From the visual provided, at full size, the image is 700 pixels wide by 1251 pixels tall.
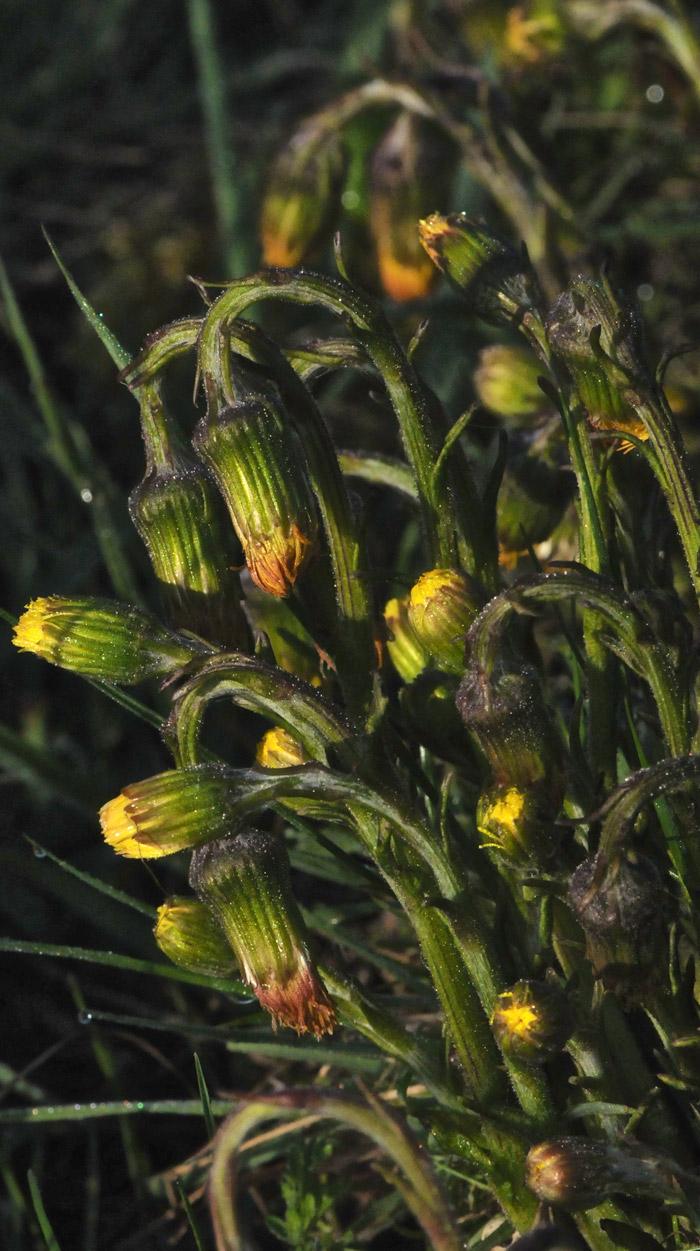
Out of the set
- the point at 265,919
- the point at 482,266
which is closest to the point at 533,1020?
the point at 265,919

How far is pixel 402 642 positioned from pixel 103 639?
0.40m

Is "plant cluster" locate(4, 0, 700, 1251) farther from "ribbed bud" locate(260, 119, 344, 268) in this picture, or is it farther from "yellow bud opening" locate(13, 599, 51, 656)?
"ribbed bud" locate(260, 119, 344, 268)

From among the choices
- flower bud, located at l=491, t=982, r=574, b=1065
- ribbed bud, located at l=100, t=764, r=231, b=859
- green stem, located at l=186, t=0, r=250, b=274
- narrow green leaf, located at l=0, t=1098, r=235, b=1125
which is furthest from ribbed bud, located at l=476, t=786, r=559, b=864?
green stem, located at l=186, t=0, r=250, b=274

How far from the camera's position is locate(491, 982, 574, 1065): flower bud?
116 centimetres

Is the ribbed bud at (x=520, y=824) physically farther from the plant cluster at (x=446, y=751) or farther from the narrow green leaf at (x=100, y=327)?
the narrow green leaf at (x=100, y=327)

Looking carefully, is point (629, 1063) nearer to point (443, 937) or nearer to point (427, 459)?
→ point (443, 937)

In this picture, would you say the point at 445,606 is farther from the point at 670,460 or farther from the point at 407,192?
the point at 407,192

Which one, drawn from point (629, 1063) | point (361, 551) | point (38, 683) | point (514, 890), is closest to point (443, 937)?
point (514, 890)

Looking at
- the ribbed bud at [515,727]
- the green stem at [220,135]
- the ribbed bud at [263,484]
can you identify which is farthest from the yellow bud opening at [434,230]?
the green stem at [220,135]

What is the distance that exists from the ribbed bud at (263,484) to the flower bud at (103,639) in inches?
4.4

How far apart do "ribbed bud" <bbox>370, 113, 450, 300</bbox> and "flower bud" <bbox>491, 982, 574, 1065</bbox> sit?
6.06ft

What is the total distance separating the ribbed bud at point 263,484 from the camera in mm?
1255

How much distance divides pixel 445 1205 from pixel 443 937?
0.96ft

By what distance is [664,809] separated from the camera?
132 cm
